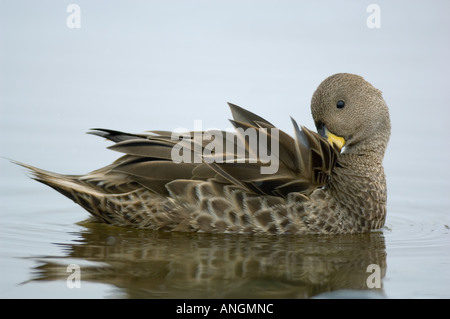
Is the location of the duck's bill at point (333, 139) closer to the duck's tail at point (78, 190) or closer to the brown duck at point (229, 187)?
the brown duck at point (229, 187)

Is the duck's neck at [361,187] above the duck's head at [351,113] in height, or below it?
below

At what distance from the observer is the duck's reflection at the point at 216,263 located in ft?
20.8

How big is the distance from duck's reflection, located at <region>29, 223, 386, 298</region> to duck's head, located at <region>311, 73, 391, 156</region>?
43.1 inches

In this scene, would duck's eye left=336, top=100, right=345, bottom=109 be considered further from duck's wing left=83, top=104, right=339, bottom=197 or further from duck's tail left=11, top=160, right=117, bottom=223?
duck's tail left=11, top=160, right=117, bottom=223

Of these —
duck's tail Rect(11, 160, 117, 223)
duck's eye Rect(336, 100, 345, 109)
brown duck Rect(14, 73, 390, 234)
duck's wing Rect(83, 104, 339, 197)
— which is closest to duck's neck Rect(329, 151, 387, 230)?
brown duck Rect(14, 73, 390, 234)

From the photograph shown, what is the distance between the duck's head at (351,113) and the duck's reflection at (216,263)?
1094 millimetres

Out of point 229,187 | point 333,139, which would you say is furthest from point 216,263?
point 333,139

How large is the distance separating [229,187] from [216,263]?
1.10m

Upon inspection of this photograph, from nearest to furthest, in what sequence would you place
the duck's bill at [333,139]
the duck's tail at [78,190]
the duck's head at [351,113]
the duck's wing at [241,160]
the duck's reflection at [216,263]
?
the duck's reflection at [216,263] → the duck's wing at [241,160] → the duck's tail at [78,190] → the duck's head at [351,113] → the duck's bill at [333,139]

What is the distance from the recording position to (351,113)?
8578 millimetres

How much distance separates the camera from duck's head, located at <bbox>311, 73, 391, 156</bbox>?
8562 millimetres

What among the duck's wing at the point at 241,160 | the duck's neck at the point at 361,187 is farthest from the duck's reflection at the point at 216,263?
the duck's wing at the point at 241,160

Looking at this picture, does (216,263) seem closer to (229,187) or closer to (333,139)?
(229,187)
